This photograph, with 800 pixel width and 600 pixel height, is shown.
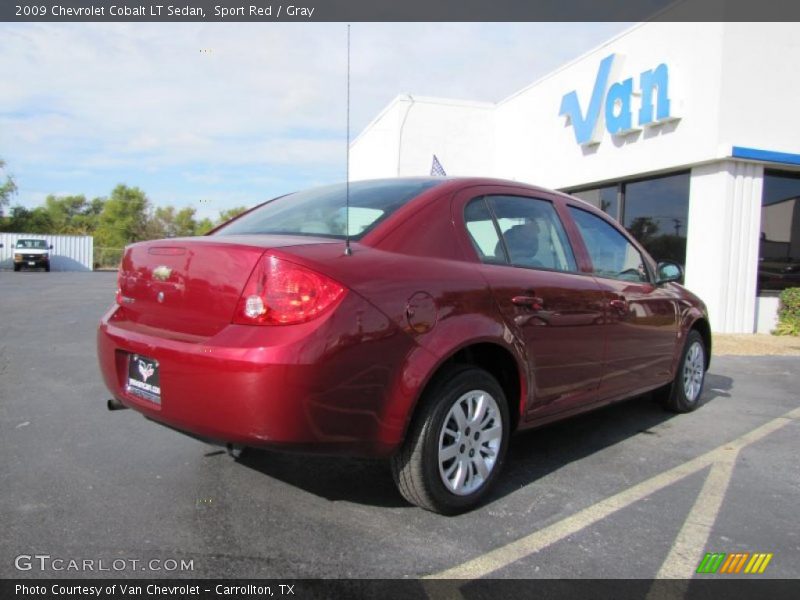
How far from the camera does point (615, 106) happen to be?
12062 mm

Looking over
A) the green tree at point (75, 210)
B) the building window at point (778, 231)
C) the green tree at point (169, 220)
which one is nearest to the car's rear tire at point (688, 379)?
the building window at point (778, 231)

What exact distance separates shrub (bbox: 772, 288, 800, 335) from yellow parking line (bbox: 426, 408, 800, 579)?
24.8 feet

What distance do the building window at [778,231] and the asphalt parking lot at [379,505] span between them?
23.8 ft

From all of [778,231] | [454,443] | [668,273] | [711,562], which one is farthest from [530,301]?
[778,231]

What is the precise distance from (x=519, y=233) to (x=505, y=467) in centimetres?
139

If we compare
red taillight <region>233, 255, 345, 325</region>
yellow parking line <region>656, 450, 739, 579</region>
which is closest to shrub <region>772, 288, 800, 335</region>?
yellow parking line <region>656, 450, 739, 579</region>

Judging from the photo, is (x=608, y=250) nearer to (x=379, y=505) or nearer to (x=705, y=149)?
(x=379, y=505)

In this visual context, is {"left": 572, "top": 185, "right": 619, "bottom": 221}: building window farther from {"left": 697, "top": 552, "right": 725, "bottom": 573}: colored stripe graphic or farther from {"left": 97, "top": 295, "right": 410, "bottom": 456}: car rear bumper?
{"left": 97, "top": 295, "right": 410, "bottom": 456}: car rear bumper

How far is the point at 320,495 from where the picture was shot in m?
3.09

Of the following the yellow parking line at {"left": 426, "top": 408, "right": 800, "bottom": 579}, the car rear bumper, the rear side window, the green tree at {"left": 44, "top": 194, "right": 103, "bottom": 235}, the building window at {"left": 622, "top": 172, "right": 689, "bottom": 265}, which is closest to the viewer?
the car rear bumper

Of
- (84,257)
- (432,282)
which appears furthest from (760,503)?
(84,257)

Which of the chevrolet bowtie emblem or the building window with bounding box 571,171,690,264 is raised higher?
the building window with bounding box 571,171,690,264

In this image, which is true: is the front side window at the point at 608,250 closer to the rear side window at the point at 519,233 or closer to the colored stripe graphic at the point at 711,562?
the rear side window at the point at 519,233

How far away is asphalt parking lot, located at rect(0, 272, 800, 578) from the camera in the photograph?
2.48 m
